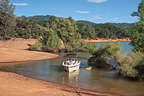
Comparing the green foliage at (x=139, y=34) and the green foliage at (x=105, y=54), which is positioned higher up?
the green foliage at (x=139, y=34)

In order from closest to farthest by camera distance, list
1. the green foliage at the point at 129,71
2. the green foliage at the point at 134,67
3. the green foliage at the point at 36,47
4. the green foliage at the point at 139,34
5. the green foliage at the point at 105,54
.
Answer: the green foliage at the point at 129,71 → the green foliage at the point at 134,67 → the green foliage at the point at 139,34 → the green foliage at the point at 105,54 → the green foliage at the point at 36,47

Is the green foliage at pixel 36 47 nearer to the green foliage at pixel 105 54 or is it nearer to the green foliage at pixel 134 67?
the green foliage at pixel 105 54

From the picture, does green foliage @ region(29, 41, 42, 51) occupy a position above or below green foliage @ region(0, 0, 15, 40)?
below

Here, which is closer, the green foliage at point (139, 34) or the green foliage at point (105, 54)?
the green foliage at point (139, 34)

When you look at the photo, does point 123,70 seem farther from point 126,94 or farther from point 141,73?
point 126,94

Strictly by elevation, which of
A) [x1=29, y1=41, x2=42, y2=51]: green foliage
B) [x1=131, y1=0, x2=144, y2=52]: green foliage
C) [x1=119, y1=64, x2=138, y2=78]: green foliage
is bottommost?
[x1=119, y1=64, x2=138, y2=78]: green foliage

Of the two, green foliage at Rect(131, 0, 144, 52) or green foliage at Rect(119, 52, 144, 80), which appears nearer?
green foliage at Rect(119, 52, 144, 80)

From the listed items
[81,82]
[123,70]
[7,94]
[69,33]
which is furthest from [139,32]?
[69,33]

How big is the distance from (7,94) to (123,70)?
15.3 meters

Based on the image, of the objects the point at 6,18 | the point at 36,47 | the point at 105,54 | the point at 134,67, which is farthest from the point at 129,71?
the point at 6,18

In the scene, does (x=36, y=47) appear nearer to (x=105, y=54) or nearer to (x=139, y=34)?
(x=105, y=54)

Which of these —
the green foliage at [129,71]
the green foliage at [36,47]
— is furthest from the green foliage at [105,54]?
the green foliage at [36,47]

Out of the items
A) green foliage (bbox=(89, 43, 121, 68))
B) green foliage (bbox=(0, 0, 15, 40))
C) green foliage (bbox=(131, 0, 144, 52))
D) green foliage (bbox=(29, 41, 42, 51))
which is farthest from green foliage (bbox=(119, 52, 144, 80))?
green foliage (bbox=(0, 0, 15, 40))

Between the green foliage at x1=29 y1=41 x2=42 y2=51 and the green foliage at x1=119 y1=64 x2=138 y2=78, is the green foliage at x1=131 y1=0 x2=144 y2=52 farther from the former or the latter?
the green foliage at x1=29 y1=41 x2=42 y2=51
